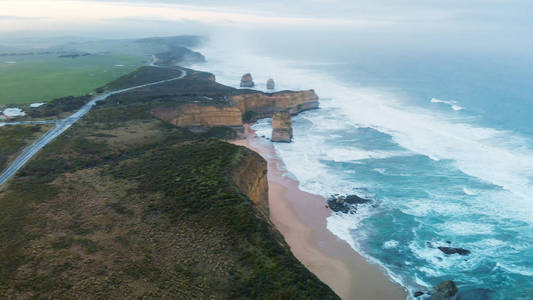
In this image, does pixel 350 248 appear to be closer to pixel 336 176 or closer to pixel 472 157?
pixel 336 176

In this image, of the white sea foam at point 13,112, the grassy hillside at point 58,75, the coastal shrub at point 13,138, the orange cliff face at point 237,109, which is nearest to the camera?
the coastal shrub at point 13,138

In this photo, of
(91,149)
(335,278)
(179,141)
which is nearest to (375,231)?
(335,278)

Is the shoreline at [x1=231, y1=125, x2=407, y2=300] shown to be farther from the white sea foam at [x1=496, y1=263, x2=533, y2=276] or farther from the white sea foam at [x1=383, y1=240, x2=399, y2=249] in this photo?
the white sea foam at [x1=496, y1=263, x2=533, y2=276]

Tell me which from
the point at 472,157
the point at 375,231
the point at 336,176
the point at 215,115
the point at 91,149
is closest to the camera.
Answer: the point at 375,231

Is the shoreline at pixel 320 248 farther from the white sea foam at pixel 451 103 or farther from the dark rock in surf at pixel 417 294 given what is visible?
the white sea foam at pixel 451 103

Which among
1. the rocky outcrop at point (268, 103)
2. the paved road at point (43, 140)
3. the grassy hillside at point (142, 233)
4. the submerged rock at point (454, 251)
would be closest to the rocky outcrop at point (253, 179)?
the grassy hillside at point (142, 233)

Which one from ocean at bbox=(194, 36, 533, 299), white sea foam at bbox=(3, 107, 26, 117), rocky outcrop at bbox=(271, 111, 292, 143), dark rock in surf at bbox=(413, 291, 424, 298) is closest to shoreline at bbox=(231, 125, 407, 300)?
dark rock in surf at bbox=(413, 291, 424, 298)

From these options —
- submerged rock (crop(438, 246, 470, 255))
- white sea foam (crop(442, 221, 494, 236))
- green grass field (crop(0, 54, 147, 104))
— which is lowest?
submerged rock (crop(438, 246, 470, 255))
